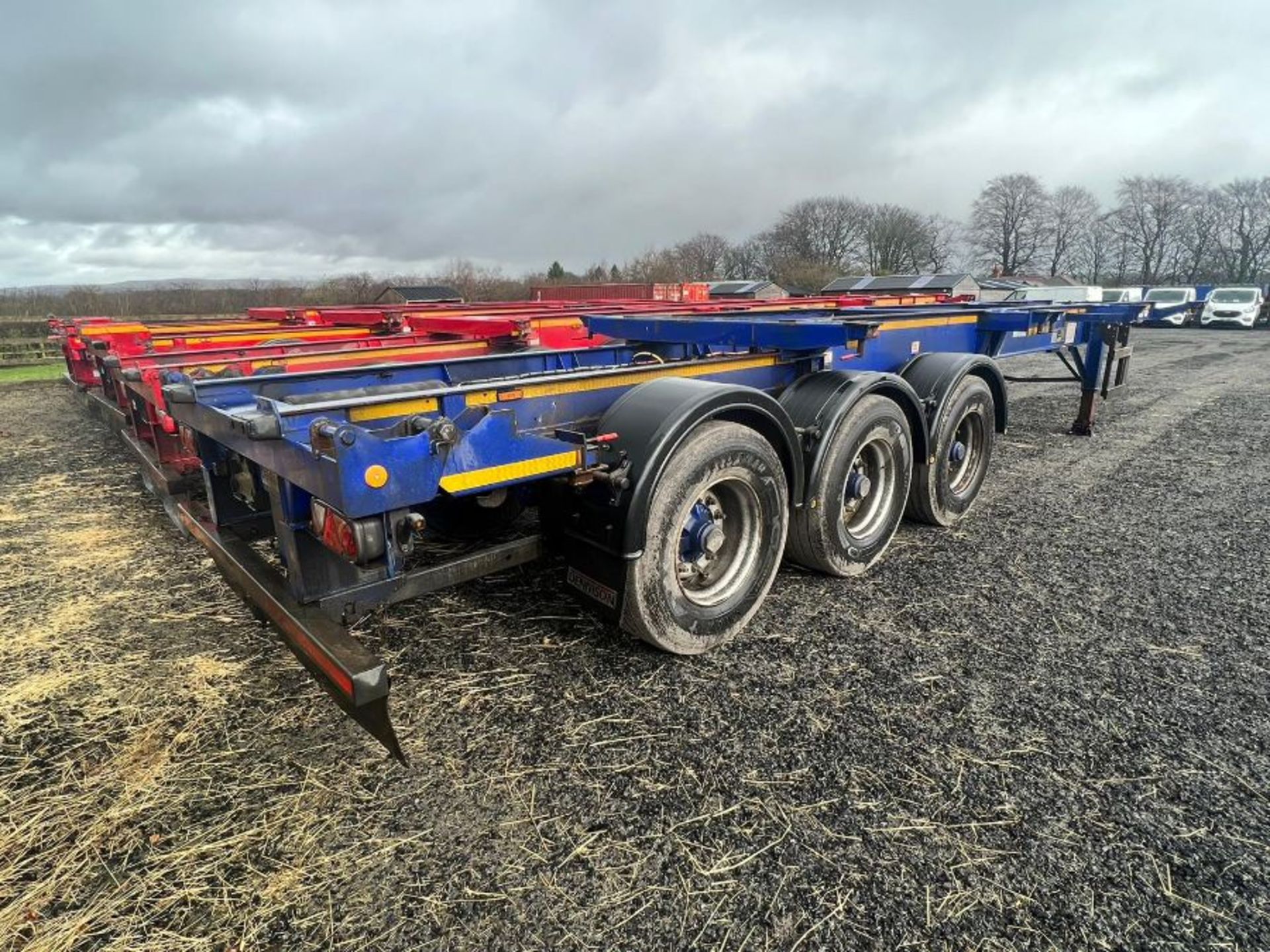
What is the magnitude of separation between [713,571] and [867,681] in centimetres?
87

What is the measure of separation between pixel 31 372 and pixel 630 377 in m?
20.0

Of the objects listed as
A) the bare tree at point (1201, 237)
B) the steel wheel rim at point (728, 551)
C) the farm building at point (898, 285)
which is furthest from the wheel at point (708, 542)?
the bare tree at point (1201, 237)

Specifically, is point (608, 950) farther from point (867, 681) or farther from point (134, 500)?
point (134, 500)

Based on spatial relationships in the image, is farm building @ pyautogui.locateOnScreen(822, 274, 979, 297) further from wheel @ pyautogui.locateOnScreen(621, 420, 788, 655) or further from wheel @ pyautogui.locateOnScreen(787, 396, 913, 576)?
wheel @ pyautogui.locateOnScreen(621, 420, 788, 655)

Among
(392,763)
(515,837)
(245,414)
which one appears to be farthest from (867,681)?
(245,414)

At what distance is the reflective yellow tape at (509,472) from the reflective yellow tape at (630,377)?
0.34m

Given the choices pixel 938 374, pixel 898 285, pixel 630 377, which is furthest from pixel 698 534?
pixel 898 285

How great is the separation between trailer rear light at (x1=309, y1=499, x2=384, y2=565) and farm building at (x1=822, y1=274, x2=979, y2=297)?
420 inches

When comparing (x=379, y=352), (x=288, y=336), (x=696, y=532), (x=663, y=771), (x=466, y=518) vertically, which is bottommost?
(x=663, y=771)

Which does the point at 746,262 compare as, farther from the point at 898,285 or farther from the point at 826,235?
the point at 898,285

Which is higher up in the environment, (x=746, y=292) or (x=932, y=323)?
(x=746, y=292)

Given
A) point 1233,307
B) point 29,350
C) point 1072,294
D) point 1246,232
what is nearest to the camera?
point 29,350

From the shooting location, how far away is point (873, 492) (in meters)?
4.44

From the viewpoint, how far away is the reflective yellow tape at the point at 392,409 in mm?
2635
